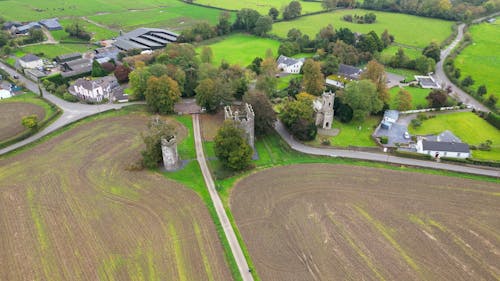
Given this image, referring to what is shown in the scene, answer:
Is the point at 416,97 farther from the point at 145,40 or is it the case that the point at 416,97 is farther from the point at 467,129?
the point at 145,40

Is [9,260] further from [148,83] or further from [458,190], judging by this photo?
[458,190]

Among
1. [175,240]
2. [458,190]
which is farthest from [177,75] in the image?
[458,190]

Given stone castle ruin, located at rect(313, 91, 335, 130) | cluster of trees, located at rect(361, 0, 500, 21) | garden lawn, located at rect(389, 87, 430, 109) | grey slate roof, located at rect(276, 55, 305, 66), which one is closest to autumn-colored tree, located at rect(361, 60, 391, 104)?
garden lawn, located at rect(389, 87, 430, 109)

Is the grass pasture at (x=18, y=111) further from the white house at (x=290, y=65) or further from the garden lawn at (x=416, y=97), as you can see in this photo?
the garden lawn at (x=416, y=97)

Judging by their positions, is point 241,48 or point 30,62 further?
point 241,48

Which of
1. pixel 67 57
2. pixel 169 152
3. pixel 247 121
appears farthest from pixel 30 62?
pixel 247 121

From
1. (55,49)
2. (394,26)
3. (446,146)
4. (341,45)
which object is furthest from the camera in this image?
(394,26)

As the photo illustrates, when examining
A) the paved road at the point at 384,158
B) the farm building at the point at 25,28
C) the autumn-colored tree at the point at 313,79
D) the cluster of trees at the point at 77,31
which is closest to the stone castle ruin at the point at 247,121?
the paved road at the point at 384,158
